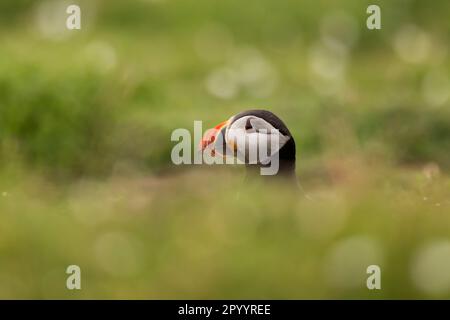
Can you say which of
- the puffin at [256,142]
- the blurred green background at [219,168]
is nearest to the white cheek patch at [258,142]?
the puffin at [256,142]

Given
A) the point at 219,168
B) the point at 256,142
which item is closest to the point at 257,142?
the point at 256,142

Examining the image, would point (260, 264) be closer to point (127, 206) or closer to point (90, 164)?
point (127, 206)

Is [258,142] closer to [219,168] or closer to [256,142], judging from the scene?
[256,142]

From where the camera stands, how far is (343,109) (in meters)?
9.59

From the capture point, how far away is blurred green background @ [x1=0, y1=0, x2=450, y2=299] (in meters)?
3.22

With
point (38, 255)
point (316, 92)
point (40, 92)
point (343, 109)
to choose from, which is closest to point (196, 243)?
point (38, 255)

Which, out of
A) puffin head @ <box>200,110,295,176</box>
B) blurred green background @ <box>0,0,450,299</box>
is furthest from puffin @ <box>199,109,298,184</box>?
blurred green background @ <box>0,0,450,299</box>

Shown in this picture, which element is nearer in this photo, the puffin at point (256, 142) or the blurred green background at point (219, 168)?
the blurred green background at point (219, 168)

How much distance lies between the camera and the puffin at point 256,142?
532 cm

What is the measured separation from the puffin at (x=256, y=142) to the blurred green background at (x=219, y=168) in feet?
0.43

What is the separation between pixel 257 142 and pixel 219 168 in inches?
73.0

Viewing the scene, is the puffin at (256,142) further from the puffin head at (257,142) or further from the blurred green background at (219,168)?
the blurred green background at (219,168)

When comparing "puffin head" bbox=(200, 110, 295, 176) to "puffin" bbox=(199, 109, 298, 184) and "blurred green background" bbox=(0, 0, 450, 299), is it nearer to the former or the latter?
"puffin" bbox=(199, 109, 298, 184)

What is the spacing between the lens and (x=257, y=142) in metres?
5.32
